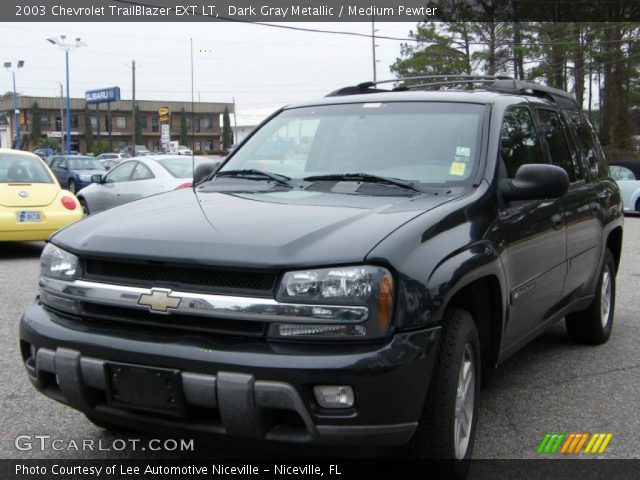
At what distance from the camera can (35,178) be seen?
1064cm

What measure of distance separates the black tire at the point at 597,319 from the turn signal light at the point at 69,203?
7.41 metres

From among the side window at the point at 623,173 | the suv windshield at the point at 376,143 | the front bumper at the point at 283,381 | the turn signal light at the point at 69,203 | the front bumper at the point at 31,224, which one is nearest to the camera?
the front bumper at the point at 283,381

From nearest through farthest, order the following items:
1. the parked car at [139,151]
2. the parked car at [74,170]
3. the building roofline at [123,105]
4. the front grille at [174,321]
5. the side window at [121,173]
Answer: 1. the front grille at [174,321]
2. the side window at [121,173]
3. the parked car at [74,170]
4. the parked car at [139,151]
5. the building roofline at [123,105]

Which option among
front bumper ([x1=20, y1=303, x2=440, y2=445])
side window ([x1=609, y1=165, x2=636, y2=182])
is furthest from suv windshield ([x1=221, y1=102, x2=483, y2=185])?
side window ([x1=609, y1=165, x2=636, y2=182])

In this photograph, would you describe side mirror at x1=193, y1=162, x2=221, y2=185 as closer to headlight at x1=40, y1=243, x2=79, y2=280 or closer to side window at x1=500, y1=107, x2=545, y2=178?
headlight at x1=40, y1=243, x2=79, y2=280

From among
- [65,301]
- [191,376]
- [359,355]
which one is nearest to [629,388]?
[359,355]

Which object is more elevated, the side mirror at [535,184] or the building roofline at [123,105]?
the building roofline at [123,105]

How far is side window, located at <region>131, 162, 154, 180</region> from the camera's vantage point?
510 inches

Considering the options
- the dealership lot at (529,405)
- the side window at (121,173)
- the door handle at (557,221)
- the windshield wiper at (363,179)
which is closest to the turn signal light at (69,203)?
the side window at (121,173)

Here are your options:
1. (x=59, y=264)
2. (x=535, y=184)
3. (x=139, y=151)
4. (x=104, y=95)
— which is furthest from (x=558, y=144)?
(x=104, y=95)

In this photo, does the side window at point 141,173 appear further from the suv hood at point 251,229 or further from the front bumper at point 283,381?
the front bumper at point 283,381

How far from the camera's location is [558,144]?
477cm

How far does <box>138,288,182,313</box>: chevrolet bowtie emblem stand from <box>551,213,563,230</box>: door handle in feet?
7.71

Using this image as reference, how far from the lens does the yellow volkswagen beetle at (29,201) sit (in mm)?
9953
